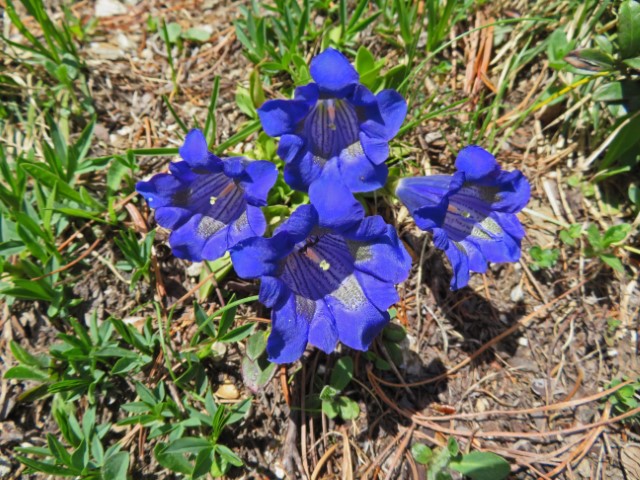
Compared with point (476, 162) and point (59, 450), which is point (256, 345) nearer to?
point (59, 450)

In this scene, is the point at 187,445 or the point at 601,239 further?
the point at 601,239

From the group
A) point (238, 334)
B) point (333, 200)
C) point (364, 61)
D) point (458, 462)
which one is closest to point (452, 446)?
point (458, 462)

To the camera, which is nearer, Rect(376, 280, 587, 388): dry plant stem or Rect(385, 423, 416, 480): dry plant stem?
Rect(385, 423, 416, 480): dry plant stem

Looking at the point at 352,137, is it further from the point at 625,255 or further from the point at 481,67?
the point at 625,255

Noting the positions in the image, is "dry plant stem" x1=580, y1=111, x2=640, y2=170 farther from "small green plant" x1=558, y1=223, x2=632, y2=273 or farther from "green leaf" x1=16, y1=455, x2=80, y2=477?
"green leaf" x1=16, y1=455, x2=80, y2=477

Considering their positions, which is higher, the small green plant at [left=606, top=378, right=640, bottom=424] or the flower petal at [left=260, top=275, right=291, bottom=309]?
the flower petal at [left=260, top=275, right=291, bottom=309]

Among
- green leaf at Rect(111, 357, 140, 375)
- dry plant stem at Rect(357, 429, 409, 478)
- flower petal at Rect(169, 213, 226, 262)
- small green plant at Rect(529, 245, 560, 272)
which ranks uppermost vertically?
flower petal at Rect(169, 213, 226, 262)

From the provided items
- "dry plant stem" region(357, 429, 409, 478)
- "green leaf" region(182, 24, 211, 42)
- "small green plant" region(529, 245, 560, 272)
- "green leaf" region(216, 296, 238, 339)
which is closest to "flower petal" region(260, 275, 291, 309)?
"green leaf" region(216, 296, 238, 339)

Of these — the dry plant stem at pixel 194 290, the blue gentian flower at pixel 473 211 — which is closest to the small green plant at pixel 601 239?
the blue gentian flower at pixel 473 211
